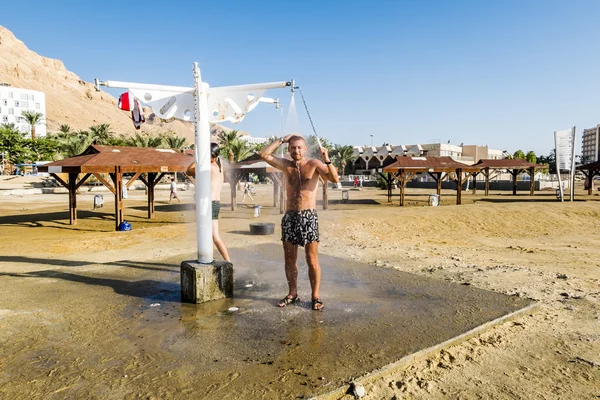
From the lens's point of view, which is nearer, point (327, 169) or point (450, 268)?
point (327, 169)

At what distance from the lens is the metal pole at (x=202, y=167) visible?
176 inches

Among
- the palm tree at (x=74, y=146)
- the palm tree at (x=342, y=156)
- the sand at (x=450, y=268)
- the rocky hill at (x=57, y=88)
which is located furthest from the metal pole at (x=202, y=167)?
the rocky hill at (x=57, y=88)

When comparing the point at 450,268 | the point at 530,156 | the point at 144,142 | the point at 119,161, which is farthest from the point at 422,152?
the point at 450,268

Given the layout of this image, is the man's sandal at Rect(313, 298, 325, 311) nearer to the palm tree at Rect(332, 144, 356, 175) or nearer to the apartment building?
the apartment building

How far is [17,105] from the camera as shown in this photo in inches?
3797

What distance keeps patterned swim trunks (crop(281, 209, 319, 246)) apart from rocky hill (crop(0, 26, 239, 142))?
5184 inches

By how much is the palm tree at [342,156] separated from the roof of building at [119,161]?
56.1m

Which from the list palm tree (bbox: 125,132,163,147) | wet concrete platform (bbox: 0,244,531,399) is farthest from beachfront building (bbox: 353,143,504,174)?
wet concrete platform (bbox: 0,244,531,399)

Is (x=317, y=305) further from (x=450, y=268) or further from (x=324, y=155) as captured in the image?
(x=450, y=268)

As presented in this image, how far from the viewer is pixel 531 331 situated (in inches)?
155

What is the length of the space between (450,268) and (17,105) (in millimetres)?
115978

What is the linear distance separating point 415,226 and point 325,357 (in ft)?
Result: 38.8

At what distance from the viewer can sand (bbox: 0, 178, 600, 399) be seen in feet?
9.90

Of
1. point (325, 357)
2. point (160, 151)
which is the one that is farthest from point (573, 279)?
point (160, 151)
